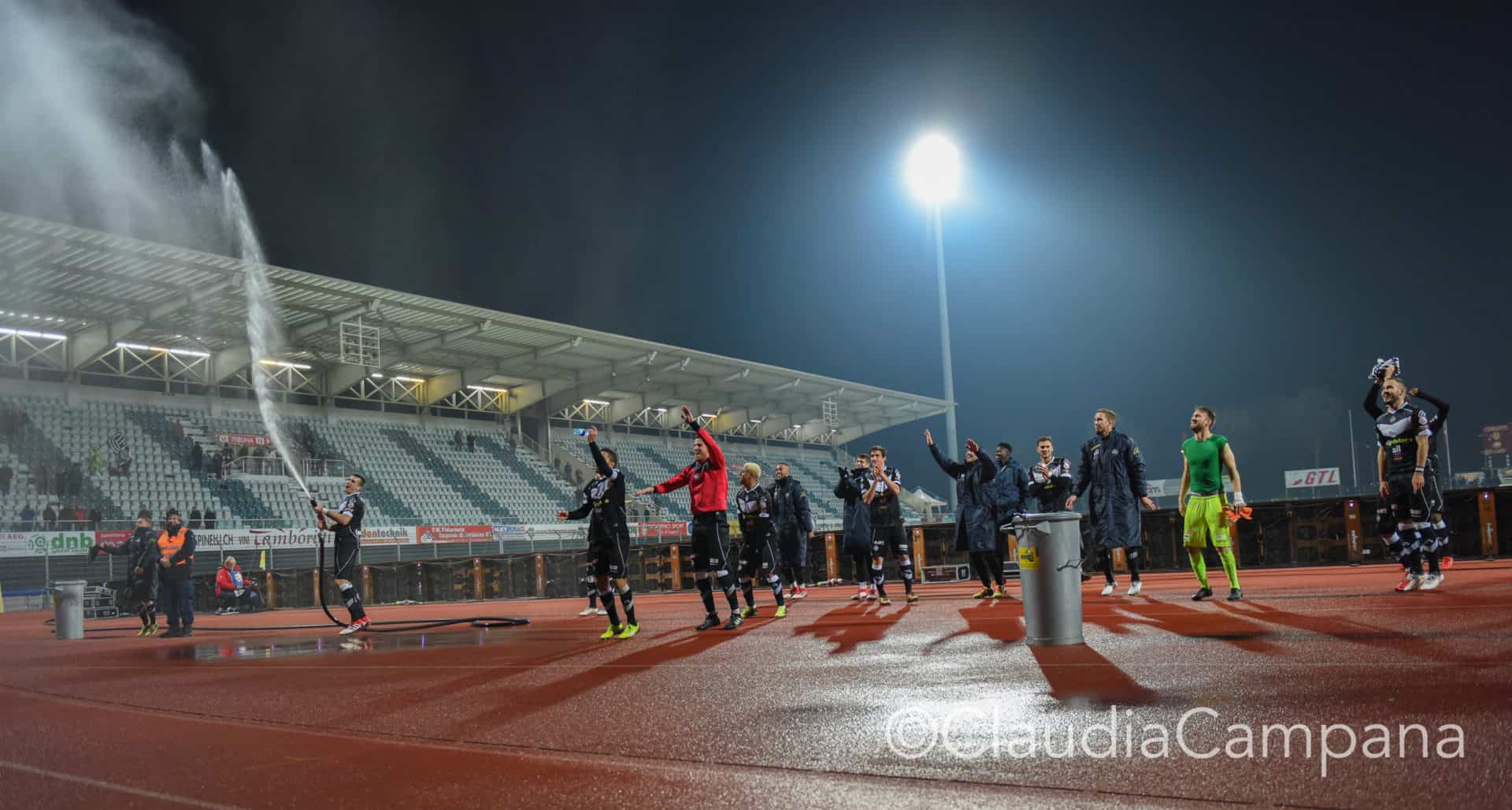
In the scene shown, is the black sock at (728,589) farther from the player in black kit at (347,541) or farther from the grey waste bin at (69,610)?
the grey waste bin at (69,610)

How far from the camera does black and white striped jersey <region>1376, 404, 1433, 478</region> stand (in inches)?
320

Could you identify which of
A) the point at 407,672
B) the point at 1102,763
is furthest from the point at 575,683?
the point at 1102,763

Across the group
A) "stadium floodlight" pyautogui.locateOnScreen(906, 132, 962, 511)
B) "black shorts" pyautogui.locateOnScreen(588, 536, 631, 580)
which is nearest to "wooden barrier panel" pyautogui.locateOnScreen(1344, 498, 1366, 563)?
"black shorts" pyautogui.locateOnScreen(588, 536, 631, 580)

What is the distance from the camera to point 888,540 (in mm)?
11648

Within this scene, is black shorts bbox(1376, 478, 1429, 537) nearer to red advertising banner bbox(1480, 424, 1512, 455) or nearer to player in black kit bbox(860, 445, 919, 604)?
player in black kit bbox(860, 445, 919, 604)

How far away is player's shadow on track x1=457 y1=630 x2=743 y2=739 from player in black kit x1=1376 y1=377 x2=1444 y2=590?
19.7 feet

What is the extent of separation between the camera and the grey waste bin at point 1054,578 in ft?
20.4

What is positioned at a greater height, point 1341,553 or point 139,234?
point 139,234

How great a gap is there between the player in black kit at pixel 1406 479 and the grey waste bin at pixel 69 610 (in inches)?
684

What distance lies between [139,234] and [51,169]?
4.40 m

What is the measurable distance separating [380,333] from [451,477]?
21.4 ft

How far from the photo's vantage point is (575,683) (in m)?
5.97

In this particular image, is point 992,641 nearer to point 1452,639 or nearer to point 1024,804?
point 1452,639

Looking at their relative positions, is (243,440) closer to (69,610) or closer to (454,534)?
(454,534)
